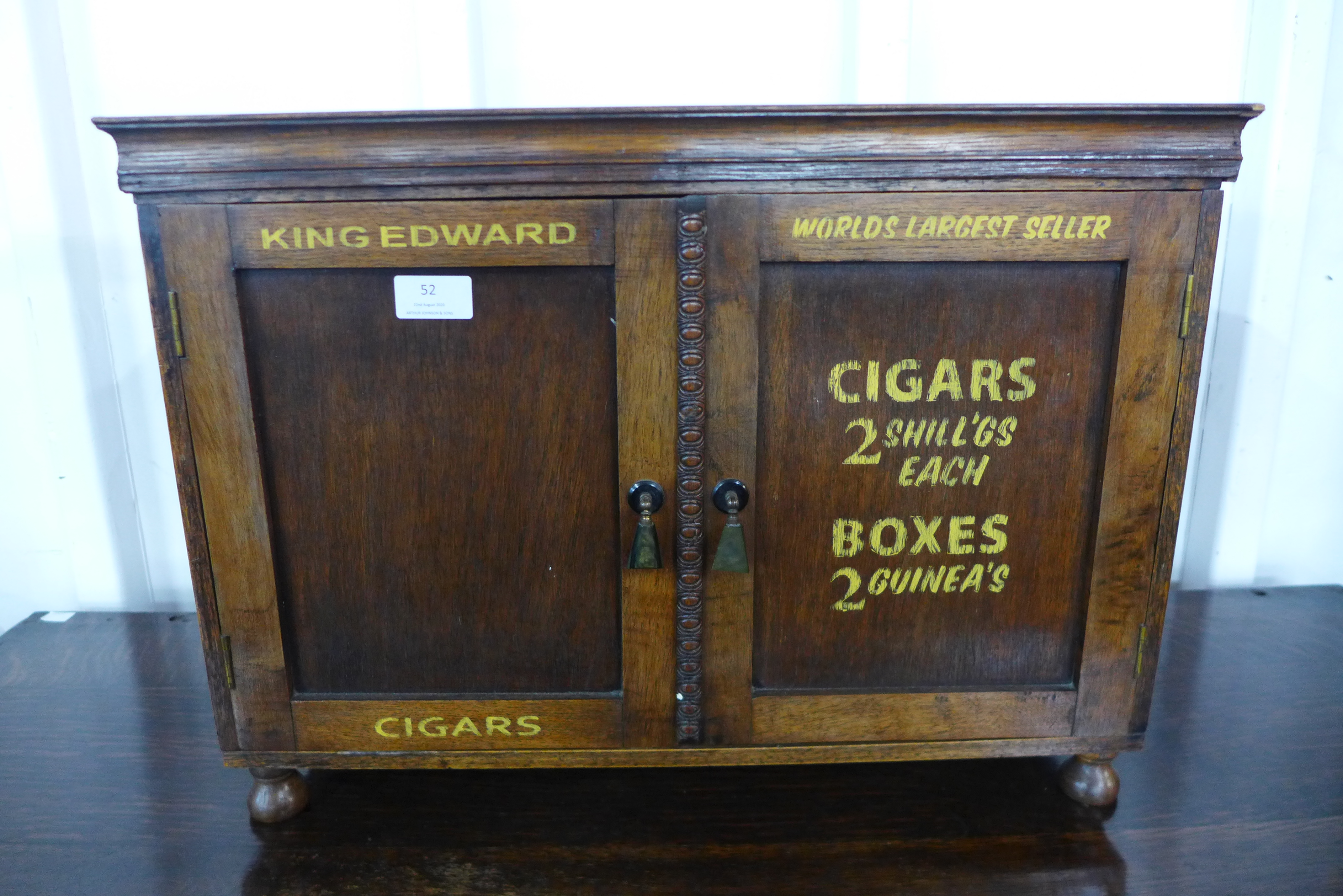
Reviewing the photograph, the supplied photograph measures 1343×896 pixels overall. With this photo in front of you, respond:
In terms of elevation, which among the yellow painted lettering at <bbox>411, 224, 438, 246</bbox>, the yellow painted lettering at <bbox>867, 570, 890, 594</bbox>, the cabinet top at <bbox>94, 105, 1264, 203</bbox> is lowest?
the yellow painted lettering at <bbox>867, 570, 890, 594</bbox>

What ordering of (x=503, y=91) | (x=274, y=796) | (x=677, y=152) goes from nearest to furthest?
(x=677, y=152)
(x=274, y=796)
(x=503, y=91)

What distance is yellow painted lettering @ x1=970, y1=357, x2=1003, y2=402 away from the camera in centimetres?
110

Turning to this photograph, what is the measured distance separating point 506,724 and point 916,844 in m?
0.58

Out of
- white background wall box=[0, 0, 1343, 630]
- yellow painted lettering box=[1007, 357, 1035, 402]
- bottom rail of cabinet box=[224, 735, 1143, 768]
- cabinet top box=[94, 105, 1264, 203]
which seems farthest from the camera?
white background wall box=[0, 0, 1343, 630]

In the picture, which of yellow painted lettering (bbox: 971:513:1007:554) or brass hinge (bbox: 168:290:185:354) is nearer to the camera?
brass hinge (bbox: 168:290:185:354)

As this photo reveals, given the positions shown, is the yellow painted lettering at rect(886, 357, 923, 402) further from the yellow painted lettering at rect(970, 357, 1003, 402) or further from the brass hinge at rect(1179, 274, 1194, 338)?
the brass hinge at rect(1179, 274, 1194, 338)

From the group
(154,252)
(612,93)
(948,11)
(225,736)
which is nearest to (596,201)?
(154,252)

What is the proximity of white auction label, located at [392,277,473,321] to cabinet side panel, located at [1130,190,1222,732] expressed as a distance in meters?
0.88

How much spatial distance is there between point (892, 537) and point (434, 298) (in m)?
0.66

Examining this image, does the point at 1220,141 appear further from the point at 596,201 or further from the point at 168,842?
the point at 168,842

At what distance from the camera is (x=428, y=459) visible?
44.0 inches

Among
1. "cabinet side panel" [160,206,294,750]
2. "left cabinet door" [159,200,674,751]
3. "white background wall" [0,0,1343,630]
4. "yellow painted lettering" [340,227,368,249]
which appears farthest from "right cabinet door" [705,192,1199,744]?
"white background wall" [0,0,1343,630]

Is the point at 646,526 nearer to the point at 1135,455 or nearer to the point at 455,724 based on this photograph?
the point at 455,724

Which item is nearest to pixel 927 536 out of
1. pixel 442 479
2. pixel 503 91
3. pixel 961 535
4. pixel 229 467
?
pixel 961 535
